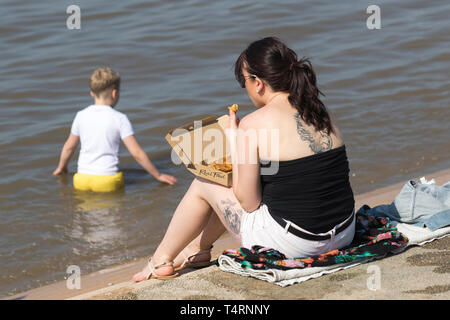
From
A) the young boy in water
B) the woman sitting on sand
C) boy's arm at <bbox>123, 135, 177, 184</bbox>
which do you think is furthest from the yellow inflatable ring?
the woman sitting on sand

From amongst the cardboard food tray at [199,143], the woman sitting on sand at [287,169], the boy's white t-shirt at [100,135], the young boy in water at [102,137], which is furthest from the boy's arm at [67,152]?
the woman sitting on sand at [287,169]

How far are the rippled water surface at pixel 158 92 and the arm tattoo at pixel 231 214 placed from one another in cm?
180

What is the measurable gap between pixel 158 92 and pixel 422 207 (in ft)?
16.8

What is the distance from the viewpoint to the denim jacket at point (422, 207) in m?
3.94

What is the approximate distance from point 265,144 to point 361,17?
8.10 meters

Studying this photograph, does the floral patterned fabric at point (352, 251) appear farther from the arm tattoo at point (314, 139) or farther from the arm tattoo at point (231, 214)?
the arm tattoo at point (314, 139)

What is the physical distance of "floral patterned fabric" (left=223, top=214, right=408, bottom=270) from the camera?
3467mm

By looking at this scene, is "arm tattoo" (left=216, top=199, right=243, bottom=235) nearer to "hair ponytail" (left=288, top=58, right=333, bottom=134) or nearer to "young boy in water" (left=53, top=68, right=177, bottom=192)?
"hair ponytail" (left=288, top=58, right=333, bottom=134)

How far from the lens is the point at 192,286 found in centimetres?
347

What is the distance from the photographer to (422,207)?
13.1 feet

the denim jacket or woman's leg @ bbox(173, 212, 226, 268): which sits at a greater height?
the denim jacket

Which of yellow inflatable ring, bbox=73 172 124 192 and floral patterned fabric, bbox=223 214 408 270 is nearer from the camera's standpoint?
floral patterned fabric, bbox=223 214 408 270

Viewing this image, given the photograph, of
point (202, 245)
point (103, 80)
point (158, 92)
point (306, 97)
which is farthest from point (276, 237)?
point (158, 92)

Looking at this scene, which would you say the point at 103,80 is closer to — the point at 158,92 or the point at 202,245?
the point at 202,245
